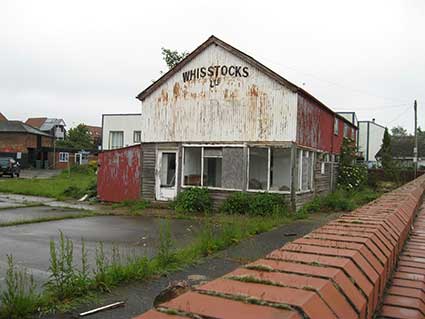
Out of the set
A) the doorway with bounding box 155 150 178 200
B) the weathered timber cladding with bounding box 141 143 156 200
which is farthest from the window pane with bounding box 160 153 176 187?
the weathered timber cladding with bounding box 141 143 156 200

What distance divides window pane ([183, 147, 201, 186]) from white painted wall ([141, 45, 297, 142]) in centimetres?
68

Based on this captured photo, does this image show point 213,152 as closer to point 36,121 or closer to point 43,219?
point 43,219

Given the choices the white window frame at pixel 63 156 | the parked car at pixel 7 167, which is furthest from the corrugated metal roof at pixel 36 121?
the parked car at pixel 7 167

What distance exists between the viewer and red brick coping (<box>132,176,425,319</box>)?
1.29m

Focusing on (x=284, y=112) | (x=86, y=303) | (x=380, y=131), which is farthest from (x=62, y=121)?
(x=86, y=303)

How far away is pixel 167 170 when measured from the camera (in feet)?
60.8

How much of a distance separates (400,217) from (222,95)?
45.2 feet

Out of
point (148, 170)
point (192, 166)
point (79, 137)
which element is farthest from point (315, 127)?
point (79, 137)

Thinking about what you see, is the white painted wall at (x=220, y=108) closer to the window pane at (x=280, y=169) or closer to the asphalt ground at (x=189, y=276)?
the window pane at (x=280, y=169)

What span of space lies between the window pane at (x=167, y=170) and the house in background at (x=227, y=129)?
0.04 m

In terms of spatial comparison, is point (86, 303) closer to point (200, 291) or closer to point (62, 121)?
point (200, 291)

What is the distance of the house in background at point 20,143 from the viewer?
181 ft

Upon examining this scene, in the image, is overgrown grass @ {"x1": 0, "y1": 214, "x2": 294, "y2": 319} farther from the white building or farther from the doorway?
the white building

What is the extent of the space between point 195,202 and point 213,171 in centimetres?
220
